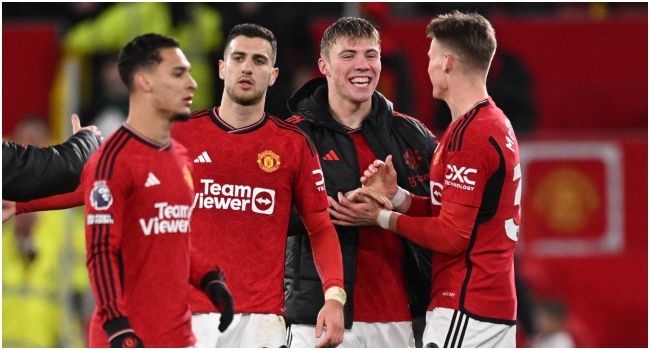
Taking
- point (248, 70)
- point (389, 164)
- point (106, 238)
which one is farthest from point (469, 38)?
point (106, 238)

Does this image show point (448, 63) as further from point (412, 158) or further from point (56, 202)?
point (56, 202)

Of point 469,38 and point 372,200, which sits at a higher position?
point 469,38

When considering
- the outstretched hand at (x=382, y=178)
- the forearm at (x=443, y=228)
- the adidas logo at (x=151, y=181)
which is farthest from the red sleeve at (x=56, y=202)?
the forearm at (x=443, y=228)

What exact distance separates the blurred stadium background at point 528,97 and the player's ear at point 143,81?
4467 millimetres

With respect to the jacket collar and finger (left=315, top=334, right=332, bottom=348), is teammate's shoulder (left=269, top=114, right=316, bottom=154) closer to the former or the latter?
the jacket collar

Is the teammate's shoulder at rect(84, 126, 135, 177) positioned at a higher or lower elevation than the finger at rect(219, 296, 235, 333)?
higher

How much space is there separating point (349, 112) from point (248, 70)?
778 millimetres

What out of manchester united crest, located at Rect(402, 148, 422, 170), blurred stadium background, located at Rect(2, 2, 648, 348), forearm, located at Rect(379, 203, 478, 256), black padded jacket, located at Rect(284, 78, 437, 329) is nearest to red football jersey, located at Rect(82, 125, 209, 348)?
black padded jacket, located at Rect(284, 78, 437, 329)

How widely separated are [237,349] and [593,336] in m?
5.07

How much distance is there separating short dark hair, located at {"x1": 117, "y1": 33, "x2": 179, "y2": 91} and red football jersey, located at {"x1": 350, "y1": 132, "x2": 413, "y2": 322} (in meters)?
1.64

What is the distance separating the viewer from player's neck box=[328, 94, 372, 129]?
17.6 feet

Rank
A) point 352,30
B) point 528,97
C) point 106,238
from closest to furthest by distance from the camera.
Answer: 1. point 106,238
2. point 352,30
3. point 528,97

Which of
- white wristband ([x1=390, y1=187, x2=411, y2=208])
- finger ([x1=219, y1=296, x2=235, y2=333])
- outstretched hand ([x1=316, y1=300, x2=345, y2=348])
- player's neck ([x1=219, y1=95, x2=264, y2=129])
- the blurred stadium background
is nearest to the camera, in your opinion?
finger ([x1=219, y1=296, x2=235, y2=333])

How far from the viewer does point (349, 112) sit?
5363mm
